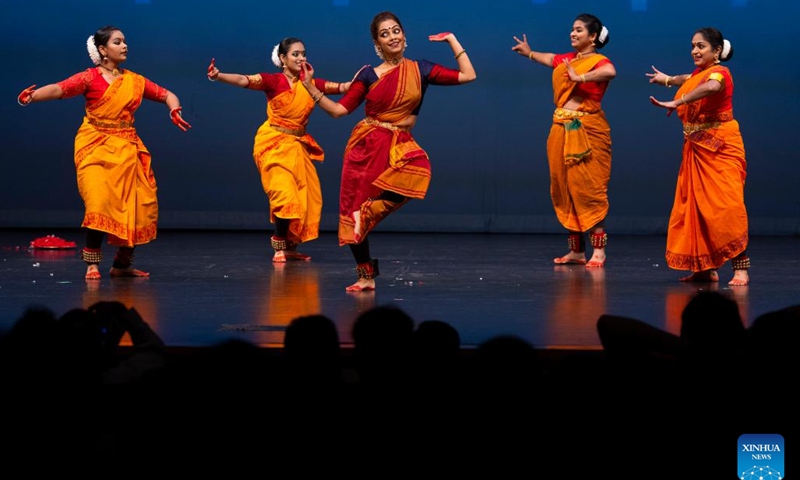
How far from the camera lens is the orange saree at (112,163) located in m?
5.64

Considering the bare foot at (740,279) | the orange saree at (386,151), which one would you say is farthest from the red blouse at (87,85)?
the bare foot at (740,279)

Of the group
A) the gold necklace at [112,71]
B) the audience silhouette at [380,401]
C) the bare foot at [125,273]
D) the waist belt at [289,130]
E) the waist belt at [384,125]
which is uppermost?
the gold necklace at [112,71]

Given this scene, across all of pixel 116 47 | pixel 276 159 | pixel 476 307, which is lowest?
pixel 476 307

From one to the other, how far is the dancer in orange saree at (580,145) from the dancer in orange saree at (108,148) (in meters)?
2.26

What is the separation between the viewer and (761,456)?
1948 millimetres

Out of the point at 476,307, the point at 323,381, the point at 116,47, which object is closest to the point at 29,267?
the point at 116,47

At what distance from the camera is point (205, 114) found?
9.37 m

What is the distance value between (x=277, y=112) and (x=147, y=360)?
4.67 m

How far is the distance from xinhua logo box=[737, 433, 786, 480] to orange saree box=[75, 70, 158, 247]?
424 centimetres

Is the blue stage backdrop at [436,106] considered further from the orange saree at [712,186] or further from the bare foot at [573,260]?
the orange saree at [712,186]

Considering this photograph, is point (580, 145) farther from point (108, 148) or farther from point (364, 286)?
point (108, 148)

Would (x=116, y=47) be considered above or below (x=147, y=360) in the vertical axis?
above

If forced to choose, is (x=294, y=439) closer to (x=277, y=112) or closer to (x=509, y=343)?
(x=509, y=343)

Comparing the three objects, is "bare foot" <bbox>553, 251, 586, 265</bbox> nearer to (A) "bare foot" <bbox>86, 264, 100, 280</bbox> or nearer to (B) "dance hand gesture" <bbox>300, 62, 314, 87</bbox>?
(B) "dance hand gesture" <bbox>300, 62, 314, 87</bbox>
